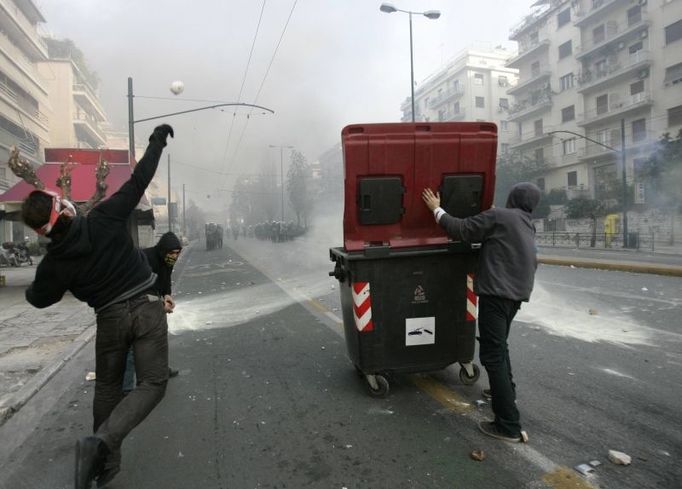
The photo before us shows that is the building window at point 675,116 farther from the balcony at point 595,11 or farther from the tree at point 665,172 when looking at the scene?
the balcony at point 595,11

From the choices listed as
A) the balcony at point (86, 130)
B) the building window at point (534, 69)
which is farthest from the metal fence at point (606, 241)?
the balcony at point (86, 130)

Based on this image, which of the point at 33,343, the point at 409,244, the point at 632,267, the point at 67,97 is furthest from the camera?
the point at 67,97

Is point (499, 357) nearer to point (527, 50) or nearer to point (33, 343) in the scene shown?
point (33, 343)

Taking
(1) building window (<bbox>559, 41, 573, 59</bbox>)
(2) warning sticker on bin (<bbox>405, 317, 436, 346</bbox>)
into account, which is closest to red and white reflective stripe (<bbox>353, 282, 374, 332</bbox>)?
(2) warning sticker on bin (<bbox>405, 317, 436, 346</bbox>)

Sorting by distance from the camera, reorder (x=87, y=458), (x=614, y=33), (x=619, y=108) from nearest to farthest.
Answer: (x=87, y=458), (x=619, y=108), (x=614, y=33)

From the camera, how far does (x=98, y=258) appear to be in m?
2.34

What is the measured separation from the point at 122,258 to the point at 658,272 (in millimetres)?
11970

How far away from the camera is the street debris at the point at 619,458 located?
2580mm

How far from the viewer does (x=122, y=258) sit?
245 cm

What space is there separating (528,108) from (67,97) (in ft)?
149

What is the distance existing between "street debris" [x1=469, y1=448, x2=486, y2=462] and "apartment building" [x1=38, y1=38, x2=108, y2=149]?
170 ft

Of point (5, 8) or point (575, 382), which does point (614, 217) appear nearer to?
point (575, 382)

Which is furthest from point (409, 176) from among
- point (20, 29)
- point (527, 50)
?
point (527, 50)

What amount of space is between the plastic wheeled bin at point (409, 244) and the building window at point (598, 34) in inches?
1524
